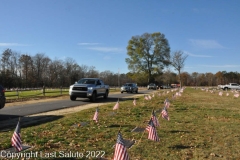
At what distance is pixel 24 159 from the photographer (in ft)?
13.6

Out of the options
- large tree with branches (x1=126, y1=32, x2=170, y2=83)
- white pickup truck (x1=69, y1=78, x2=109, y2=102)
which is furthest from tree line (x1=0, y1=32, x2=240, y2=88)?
white pickup truck (x1=69, y1=78, x2=109, y2=102)

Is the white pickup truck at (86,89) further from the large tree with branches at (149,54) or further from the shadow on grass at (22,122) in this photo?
the large tree with branches at (149,54)

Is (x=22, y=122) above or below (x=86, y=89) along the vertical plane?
below

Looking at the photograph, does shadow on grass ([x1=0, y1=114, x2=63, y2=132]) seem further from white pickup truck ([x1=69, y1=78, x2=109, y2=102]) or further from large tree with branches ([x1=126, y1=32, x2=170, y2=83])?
large tree with branches ([x1=126, y1=32, x2=170, y2=83])

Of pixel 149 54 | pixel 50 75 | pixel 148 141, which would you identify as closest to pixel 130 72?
pixel 149 54

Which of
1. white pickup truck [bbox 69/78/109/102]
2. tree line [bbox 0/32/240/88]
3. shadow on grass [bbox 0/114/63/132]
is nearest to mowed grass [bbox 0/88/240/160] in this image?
shadow on grass [bbox 0/114/63/132]

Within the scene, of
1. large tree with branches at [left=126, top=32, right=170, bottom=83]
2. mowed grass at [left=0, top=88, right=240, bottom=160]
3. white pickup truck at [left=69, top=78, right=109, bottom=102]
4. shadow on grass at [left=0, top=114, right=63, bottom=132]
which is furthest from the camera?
large tree with branches at [left=126, top=32, right=170, bottom=83]

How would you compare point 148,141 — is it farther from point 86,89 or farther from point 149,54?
point 149,54

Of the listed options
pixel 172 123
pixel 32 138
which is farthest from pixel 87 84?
pixel 32 138

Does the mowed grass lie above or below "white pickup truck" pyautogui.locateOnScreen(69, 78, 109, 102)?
below

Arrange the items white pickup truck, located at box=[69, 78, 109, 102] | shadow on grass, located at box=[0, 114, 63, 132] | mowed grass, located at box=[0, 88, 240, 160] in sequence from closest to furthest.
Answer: mowed grass, located at box=[0, 88, 240, 160] → shadow on grass, located at box=[0, 114, 63, 132] → white pickup truck, located at box=[69, 78, 109, 102]

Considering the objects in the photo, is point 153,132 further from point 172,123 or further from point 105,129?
point 172,123

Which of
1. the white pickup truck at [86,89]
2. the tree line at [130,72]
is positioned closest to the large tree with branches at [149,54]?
the tree line at [130,72]

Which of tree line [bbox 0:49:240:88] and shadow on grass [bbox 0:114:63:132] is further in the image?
tree line [bbox 0:49:240:88]
